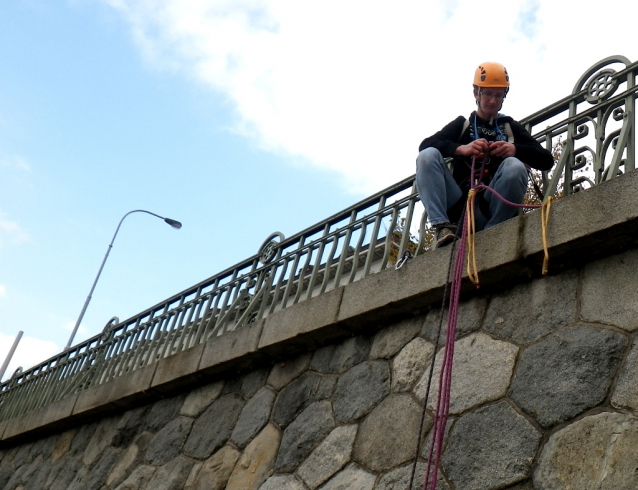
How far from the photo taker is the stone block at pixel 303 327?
4789mm

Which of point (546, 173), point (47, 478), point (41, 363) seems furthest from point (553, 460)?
point (41, 363)

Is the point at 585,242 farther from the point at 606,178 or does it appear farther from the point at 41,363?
the point at 41,363

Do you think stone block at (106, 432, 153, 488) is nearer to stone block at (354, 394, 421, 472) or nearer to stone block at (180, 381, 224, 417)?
stone block at (180, 381, 224, 417)

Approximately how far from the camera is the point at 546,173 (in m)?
4.49

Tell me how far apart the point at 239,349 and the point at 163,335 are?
189cm

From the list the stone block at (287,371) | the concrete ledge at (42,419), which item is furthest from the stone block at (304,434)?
the concrete ledge at (42,419)

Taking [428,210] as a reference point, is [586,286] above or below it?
below

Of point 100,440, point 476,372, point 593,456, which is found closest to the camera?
point 593,456

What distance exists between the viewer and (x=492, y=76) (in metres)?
4.67

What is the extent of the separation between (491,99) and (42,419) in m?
5.74

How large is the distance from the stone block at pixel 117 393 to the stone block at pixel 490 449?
3.39 m

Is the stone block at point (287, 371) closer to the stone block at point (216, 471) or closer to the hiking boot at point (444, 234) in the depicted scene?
the stone block at point (216, 471)

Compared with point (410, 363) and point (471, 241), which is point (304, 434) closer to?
point (410, 363)

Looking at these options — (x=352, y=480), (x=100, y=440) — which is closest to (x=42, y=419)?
(x=100, y=440)
